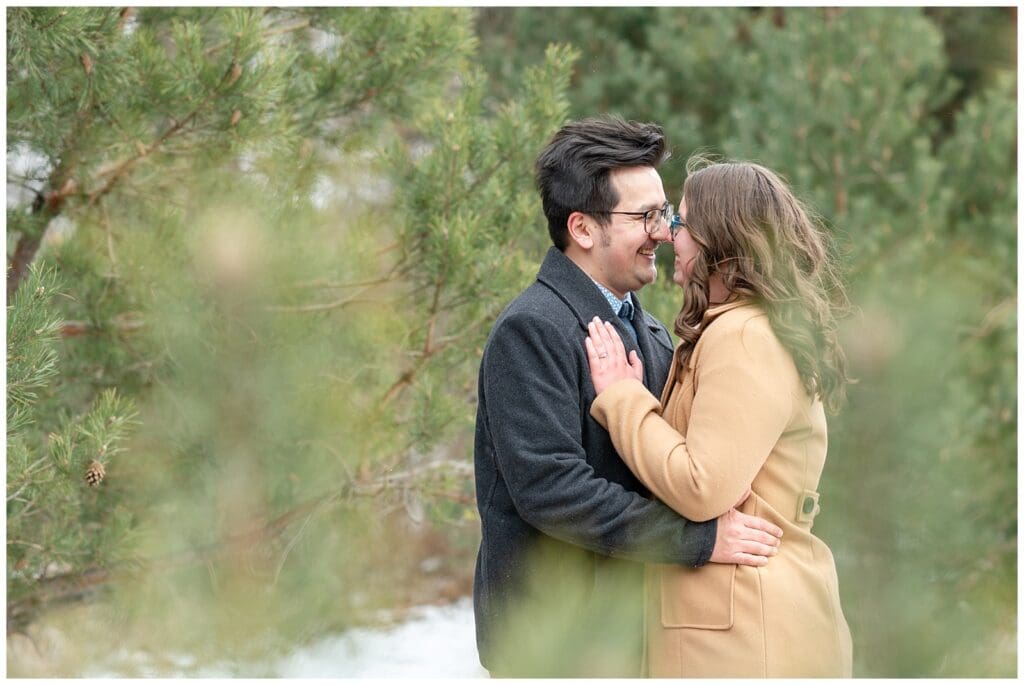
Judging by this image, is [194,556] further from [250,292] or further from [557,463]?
[557,463]

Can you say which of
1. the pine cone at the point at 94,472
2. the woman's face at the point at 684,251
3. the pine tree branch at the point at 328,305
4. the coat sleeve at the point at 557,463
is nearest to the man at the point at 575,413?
the coat sleeve at the point at 557,463

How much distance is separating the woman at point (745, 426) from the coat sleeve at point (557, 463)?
0.05 m

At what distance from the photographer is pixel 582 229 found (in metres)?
2.05

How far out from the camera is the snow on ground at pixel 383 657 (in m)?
1.32

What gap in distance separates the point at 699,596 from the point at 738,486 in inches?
8.6

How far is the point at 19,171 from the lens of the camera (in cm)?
291

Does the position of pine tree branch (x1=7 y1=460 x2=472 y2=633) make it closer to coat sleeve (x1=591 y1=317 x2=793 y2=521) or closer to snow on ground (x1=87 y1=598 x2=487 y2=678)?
snow on ground (x1=87 y1=598 x2=487 y2=678)

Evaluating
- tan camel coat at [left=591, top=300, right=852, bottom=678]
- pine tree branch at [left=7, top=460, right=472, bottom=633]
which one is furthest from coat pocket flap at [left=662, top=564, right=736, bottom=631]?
pine tree branch at [left=7, top=460, right=472, bottom=633]

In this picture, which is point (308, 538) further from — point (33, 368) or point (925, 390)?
point (925, 390)

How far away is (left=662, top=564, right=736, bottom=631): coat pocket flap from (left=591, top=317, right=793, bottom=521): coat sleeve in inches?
4.6

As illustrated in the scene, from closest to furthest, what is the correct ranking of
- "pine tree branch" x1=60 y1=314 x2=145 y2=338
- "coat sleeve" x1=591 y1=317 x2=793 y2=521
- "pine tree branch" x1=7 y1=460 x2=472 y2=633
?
"coat sleeve" x1=591 y1=317 x2=793 y2=521, "pine tree branch" x1=7 y1=460 x2=472 y2=633, "pine tree branch" x1=60 y1=314 x2=145 y2=338

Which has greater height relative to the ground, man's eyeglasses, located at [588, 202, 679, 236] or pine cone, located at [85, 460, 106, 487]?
man's eyeglasses, located at [588, 202, 679, 236]

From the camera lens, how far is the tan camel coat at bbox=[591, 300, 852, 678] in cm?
165

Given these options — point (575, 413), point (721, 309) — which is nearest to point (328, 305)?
point (575, 413)
